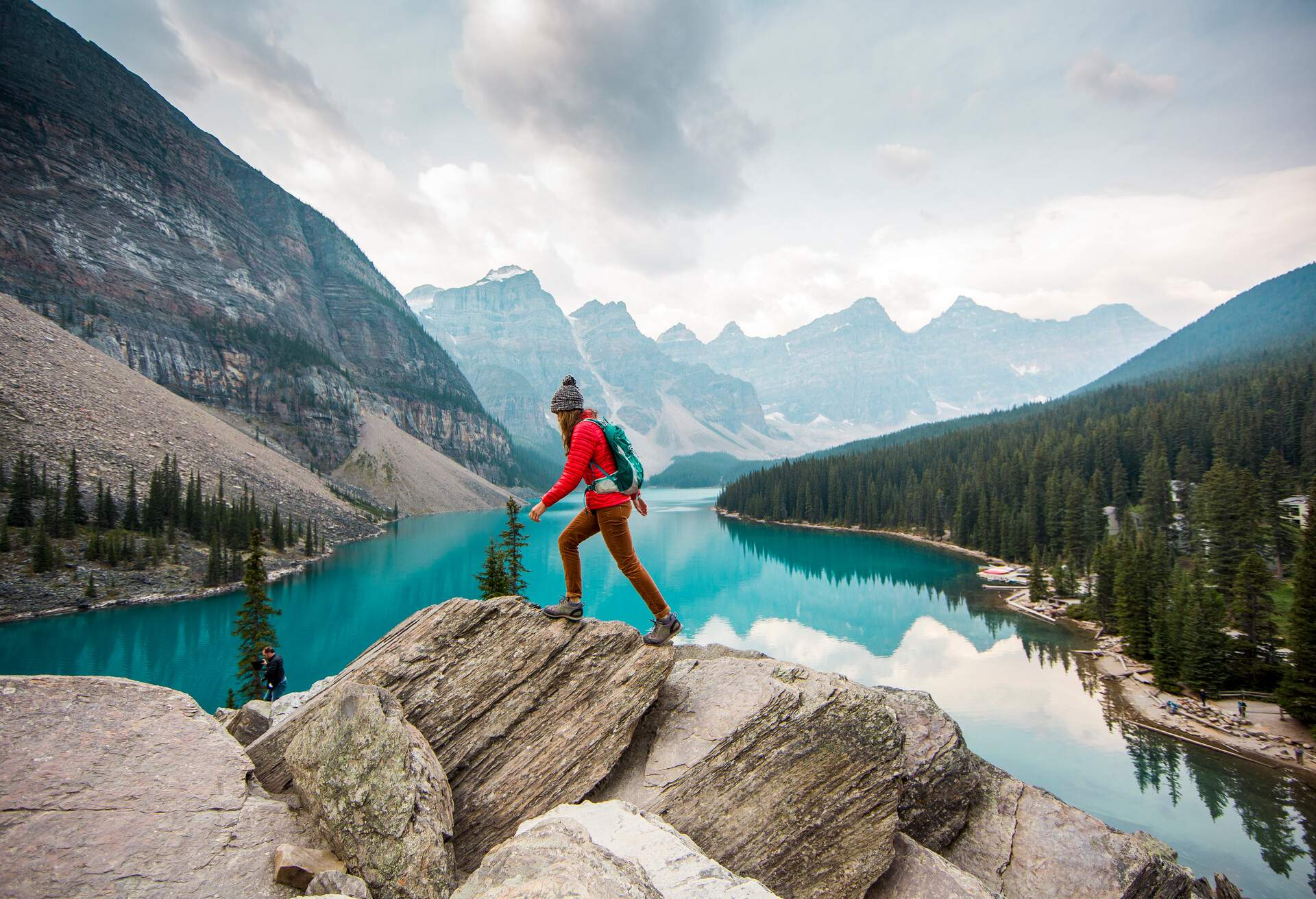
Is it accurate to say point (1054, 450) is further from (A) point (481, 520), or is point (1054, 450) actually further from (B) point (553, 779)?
(A) point (481, 520)

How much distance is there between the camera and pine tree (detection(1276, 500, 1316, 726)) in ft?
86.1

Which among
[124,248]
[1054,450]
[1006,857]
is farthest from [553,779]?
[124,248]

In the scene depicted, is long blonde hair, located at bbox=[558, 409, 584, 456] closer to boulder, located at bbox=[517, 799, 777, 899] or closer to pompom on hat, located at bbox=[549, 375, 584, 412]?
pompom on hat, located at bbox=[549, 375, 584, 412]

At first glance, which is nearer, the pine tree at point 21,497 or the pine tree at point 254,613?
the pine tree at point 254,613

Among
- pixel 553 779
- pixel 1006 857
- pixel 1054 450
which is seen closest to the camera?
pixel 553 779

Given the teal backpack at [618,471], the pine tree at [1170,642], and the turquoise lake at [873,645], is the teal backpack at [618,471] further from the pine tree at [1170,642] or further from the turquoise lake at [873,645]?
the pine tree at [1170,642]

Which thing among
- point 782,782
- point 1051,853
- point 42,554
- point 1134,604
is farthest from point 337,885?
point 42,554

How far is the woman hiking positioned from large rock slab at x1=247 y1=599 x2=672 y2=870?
38cm

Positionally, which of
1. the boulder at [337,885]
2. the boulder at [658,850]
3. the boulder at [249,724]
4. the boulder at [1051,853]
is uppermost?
the boulder at [337,885]

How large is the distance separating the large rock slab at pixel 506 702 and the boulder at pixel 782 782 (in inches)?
26.4

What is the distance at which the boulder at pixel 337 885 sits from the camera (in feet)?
16.2

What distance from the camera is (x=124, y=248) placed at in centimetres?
12231

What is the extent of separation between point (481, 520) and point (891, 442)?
124 metres

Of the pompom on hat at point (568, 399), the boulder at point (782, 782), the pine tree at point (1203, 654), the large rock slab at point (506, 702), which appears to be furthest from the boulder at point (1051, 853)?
the pine tree at point (1203, 654)
